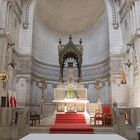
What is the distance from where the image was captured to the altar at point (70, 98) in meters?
13.0

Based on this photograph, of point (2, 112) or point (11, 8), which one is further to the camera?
point (11, 8)

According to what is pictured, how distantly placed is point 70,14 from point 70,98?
10.7 m

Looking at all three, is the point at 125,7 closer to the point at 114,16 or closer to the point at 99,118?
the point at 114,16

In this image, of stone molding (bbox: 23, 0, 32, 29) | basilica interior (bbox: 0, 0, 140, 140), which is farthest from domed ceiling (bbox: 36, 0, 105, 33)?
stone molding (bbox: 23, 0, 32, 29)

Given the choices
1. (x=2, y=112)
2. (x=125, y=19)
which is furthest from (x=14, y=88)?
(x=125, y=19)

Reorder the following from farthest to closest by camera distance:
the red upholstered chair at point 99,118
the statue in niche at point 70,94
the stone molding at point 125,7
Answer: the stone molding at point 125,7 < the statue in niche at point 70,94 < the red upholstered chair at point 99,118

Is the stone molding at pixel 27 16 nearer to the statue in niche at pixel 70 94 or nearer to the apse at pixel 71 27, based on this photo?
the apse at pixel 71 27

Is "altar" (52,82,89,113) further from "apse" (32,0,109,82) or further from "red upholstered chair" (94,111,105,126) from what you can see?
"apse" (32,0,109,82)

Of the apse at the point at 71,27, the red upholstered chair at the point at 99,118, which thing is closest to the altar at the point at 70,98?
the red upholstered chair at the point at 99,118

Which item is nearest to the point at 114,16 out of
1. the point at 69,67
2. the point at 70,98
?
the point at 69,67

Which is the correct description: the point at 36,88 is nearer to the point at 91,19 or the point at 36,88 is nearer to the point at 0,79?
the point at 0,79

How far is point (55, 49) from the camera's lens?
2103cm

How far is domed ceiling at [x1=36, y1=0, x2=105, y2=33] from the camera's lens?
19594mm

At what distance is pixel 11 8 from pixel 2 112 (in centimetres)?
863
